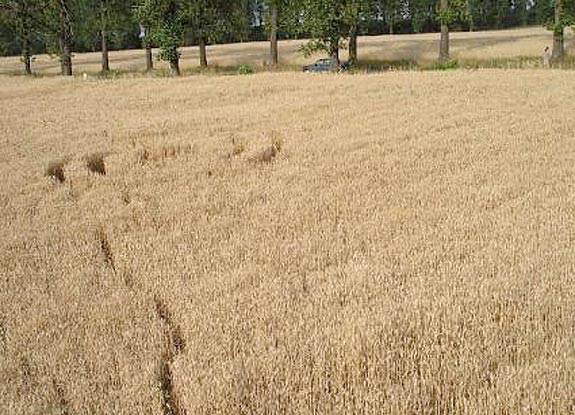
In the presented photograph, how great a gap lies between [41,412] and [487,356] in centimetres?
288

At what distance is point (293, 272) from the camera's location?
4980mm

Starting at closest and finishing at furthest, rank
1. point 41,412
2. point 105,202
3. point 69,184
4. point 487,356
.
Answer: point 41,412
point 487,356
point 105,202
point 69,184

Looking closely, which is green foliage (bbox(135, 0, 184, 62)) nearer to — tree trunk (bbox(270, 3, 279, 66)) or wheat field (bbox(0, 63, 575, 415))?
tree trunk (bbox(270, 3, 279, 66))

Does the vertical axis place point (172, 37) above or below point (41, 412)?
above

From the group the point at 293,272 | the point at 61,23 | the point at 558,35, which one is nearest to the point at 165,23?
the point at 61,23

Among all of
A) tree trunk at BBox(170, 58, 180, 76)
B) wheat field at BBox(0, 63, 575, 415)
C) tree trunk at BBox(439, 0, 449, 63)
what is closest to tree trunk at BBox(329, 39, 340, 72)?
tree trunk at BBox(439, 0, 449, 63)

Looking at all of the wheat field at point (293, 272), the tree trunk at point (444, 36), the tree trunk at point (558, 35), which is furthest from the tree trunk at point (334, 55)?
the wheat field at point (293, 272)

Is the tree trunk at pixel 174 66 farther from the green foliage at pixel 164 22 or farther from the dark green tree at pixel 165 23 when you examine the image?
the green foliage at pixel 164 22

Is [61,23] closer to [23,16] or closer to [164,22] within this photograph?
[23,16]

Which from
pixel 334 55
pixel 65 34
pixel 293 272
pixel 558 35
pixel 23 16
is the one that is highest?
pixel 23 16

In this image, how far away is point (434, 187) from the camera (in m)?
7.57

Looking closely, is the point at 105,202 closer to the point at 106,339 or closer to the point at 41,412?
the point at 106,339

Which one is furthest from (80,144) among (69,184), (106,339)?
(106,339)

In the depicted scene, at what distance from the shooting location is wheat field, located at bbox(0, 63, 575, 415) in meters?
3.28
